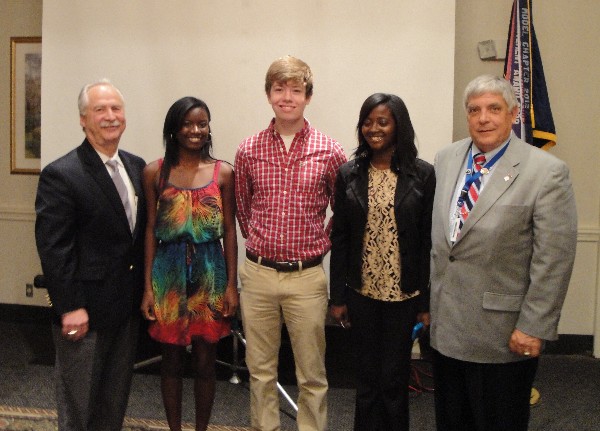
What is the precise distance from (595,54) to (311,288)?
9.04ft

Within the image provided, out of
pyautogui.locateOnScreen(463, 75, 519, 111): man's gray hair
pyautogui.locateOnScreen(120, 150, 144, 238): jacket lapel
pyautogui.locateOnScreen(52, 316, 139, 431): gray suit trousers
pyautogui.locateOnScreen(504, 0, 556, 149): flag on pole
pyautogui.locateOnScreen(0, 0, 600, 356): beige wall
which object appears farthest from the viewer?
pyautogui.locateOnScreen(0, 0, 600, 356): beige wall

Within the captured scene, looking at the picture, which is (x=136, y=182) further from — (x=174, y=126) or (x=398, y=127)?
(x=398, y=127)

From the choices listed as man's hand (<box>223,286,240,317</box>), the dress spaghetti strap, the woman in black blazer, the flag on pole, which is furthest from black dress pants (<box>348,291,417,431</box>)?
the flag on pole

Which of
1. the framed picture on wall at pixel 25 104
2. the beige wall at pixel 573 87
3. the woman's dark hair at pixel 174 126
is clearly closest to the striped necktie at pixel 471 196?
the woman's dark hair at pixel 174 126

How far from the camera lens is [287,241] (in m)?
2.36

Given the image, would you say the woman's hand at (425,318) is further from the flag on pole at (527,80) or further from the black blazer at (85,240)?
the flag on pole at (527,80)

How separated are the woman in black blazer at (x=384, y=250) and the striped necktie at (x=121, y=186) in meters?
0.79

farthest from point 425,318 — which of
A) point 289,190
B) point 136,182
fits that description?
point 136,182

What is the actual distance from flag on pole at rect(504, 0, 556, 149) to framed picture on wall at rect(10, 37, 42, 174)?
3.30 m

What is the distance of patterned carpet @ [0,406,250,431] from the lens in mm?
2885

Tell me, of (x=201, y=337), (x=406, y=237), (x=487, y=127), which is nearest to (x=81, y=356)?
(x=201, y=337)

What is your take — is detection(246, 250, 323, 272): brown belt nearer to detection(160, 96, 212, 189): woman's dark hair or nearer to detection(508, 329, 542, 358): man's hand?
detection(160, 96, 212, 189): woman's dark hair

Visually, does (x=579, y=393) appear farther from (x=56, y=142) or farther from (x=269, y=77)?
(x=56, y=142)

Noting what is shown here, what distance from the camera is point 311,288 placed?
2.39 m
